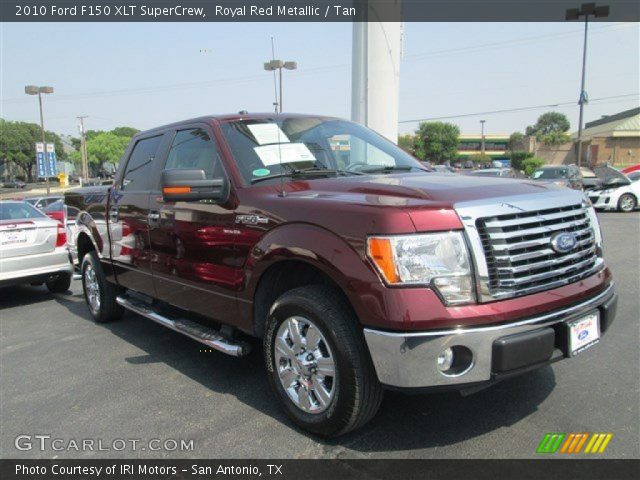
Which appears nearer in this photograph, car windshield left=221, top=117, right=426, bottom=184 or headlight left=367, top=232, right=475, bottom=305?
headlight left=367, top=232, right=475, bottom=305

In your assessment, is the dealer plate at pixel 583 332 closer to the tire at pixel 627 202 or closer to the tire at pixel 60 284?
the tire at pixel 60 284

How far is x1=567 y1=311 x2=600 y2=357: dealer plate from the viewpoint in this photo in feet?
9.09

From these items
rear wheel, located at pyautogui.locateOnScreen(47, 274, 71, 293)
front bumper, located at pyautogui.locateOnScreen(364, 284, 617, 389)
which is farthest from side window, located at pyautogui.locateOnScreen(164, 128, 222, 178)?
rear wheel, located at pyautogui.locateOnScreen(47, 274, 71, 293)

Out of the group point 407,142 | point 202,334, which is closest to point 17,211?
point 202,334

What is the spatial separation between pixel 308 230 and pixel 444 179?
1.07m

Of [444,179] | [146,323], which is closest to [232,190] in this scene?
[444,179]

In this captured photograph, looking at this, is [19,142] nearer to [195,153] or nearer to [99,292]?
[99,292]

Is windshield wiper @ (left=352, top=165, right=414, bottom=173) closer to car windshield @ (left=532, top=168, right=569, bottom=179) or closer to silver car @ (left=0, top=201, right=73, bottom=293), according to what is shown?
silver car @ (left=0, top=201, right=73, bottom=293)

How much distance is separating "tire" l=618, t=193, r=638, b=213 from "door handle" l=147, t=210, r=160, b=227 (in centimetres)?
1692

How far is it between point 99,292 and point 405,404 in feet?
12.8

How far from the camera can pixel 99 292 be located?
19.2ft

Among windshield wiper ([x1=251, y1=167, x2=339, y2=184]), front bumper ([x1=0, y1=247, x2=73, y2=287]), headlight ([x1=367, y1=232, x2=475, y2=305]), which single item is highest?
windshield wiper ([x1=251, y1=167, x2=339, y2=184])

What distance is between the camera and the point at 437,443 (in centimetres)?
295
